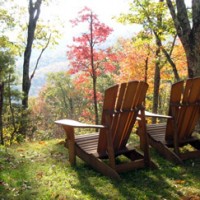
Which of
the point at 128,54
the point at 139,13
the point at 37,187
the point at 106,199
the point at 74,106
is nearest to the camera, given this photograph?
the point at 106,199

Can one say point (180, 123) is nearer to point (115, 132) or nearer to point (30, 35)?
point (115, 132)

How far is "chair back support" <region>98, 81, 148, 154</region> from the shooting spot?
423 centimetres

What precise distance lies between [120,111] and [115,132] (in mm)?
370

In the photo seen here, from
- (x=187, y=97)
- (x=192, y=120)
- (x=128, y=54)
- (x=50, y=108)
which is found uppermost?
(x=128, y=54)

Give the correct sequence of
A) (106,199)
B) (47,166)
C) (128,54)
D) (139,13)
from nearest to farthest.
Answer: (106,199) → (47,166) → (139,13) → (128,54)

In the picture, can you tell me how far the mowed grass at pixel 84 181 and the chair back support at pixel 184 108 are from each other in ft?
1.75

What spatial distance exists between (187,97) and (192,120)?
525 millimetres

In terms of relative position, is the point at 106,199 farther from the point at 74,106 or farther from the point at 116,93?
the point at 74,106

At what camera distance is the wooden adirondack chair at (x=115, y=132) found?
14.0 ft

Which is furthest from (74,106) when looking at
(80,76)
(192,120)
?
(192,120)

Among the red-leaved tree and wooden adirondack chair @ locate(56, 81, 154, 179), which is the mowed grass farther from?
the red-leaved tree

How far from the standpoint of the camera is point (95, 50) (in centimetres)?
1703

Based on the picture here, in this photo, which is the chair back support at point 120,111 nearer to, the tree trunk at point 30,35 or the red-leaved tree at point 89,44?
the tree trunk at point 30,35

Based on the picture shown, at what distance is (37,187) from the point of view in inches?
153
